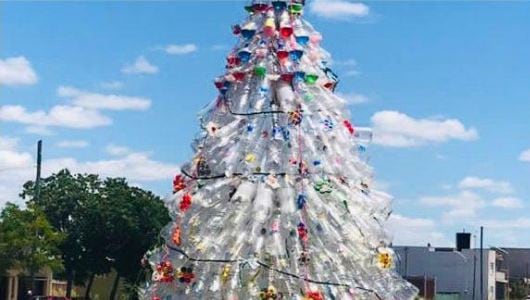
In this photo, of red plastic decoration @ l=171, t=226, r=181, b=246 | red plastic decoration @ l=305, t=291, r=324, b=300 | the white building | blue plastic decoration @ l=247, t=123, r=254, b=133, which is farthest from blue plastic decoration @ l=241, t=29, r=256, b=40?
the white building

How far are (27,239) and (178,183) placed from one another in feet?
74.9

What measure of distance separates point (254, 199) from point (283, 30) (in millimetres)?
2850

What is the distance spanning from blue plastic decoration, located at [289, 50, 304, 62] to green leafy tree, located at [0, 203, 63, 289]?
23.8 metres

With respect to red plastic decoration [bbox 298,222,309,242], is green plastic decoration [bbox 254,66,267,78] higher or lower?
higher

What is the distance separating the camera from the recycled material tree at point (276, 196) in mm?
15141

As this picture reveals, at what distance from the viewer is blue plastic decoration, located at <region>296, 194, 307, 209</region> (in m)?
15.3

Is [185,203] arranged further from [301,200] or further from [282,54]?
[282,54]

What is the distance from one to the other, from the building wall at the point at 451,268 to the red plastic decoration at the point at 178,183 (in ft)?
194

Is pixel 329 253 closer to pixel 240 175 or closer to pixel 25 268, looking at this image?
pixel 240 175

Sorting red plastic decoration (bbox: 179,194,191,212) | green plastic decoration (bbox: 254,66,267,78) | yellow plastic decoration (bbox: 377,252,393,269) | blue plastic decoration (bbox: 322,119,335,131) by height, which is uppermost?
Answer: green plastic decoration (bbox: 254,66,267,78)

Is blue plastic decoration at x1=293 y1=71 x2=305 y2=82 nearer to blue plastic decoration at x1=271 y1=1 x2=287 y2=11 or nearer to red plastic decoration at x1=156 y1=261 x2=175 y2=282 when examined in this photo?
blue plastic decoration at x1=271 y1=1 x2=287 y2=11

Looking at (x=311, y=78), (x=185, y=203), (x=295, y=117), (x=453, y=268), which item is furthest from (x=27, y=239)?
(x=453, y=268)

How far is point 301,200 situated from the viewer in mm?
15312

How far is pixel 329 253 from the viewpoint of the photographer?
50.0 feet
